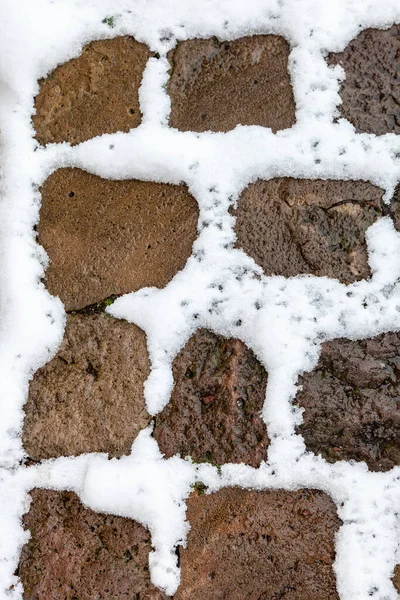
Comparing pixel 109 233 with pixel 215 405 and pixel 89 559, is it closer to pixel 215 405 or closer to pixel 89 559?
pixel 215 405

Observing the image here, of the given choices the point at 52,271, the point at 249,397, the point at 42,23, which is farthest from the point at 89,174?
the point at 249,397

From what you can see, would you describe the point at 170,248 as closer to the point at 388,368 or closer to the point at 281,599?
the point at 388,368

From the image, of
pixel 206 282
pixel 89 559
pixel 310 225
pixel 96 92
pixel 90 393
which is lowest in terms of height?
pixel 89 559

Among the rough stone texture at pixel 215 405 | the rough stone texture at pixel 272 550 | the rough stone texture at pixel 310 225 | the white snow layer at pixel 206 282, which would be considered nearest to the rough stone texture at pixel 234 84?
the white snow layer at pixel 206 282

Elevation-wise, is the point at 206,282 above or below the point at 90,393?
above

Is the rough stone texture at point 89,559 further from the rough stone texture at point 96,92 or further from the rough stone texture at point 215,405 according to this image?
the rough stone texture at point 96,92

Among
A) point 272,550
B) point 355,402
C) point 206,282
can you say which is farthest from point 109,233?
point 272,550
